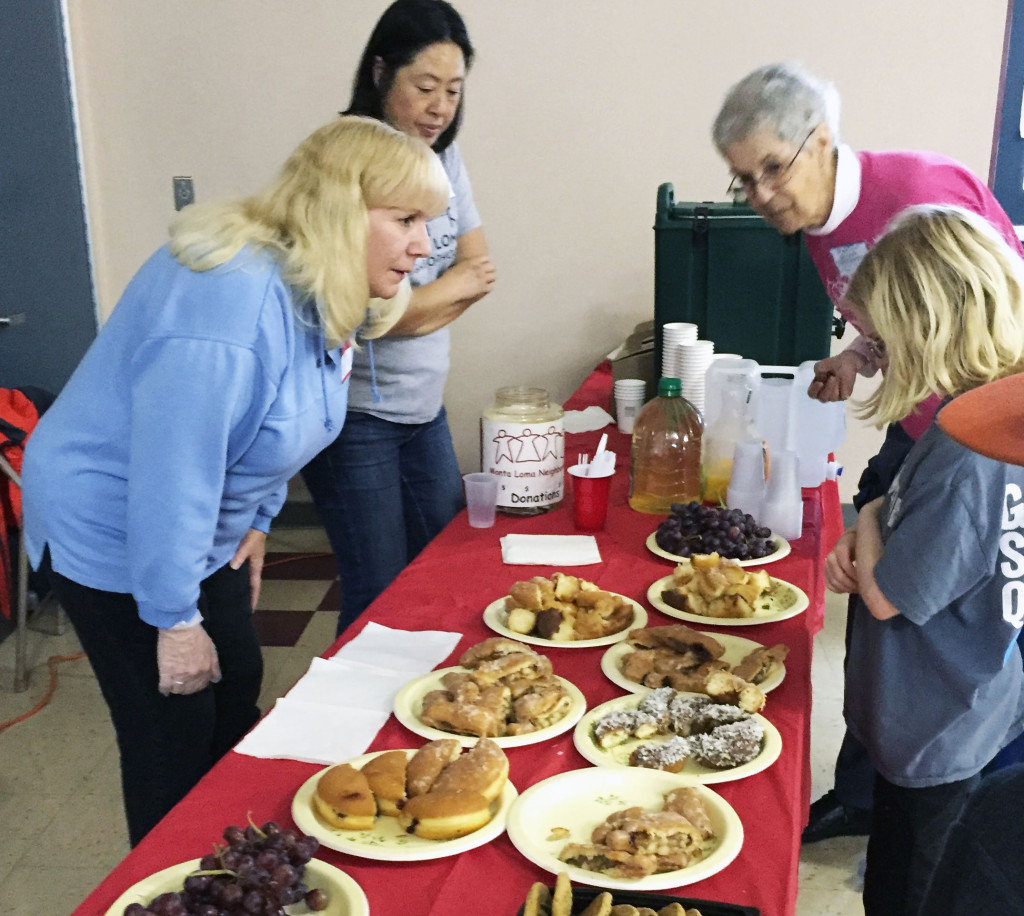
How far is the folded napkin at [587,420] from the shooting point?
252 centimetres

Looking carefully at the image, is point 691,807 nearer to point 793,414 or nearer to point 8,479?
point 793,414

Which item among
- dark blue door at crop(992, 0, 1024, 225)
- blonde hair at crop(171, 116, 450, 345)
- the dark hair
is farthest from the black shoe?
dark blue door at crop(992, 0, 1024, 225)

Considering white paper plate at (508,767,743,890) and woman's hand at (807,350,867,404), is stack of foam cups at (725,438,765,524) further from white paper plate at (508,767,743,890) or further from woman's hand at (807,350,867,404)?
white paper plate at (508,767,743,890)

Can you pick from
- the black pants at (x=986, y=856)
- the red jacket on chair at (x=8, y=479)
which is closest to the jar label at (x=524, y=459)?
the black pants at (x=986, y=856)

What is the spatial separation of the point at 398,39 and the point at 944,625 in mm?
1505

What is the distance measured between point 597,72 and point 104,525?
272 cm

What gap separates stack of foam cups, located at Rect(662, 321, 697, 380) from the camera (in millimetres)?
2391

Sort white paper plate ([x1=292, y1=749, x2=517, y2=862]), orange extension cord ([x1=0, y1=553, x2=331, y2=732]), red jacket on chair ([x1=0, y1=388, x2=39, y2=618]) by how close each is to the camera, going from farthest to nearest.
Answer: red jacket on chair ([x1=0, y1=388, x2=39, y2=618])
orange extension cord ([x1=0, y1=553, x2=331, y2=732])
white paper plate ([x1=292, y1=749, x2=517, y2=862])

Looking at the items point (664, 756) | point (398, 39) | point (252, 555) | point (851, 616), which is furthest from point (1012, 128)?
point (664, 756)

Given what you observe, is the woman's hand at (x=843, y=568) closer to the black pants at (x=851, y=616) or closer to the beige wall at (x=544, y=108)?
the black pants at (x=851, y=616)

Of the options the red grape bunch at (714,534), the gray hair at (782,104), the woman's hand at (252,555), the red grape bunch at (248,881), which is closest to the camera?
the red grape bunch at (248,881)

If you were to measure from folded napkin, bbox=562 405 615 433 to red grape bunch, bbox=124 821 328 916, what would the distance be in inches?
67.2

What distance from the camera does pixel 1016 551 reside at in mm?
1199

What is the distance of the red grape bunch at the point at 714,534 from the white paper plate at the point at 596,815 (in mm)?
681
